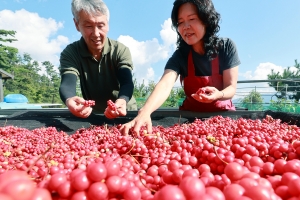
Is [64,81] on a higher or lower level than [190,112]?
higher

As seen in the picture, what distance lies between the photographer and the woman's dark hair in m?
1.96

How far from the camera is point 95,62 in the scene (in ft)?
7.94

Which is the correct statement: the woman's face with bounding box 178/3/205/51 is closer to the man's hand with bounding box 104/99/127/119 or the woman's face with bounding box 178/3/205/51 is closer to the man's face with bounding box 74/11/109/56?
the man's face with bounding box 74/11/109/56

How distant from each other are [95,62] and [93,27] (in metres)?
0.47

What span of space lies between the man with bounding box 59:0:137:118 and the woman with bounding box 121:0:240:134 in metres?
0.41

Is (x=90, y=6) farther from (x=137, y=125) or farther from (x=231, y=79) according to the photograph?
(x=231, y=79)

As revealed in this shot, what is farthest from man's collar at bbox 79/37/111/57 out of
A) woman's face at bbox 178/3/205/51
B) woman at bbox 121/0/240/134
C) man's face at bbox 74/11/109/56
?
woman's face at bbox 178/3/205/51

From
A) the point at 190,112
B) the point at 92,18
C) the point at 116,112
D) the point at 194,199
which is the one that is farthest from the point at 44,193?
the point at 190,112

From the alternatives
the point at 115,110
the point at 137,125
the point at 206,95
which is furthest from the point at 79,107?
the point at 206,95

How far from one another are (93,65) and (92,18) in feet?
1.87

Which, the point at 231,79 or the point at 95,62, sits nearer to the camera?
the point at 231,79

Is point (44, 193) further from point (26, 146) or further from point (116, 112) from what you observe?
point (116, 112)

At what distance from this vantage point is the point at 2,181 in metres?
0.42

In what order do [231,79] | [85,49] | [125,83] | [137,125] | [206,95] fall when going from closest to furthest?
[137,125] → [206,95] → [231,79] → [125,83] → [85,49]
